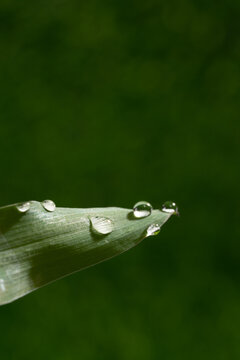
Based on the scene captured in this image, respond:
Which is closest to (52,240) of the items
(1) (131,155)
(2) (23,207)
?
(2) (23,207)

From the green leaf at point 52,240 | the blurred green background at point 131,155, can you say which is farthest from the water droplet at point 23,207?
the blurred green background at point 131,155

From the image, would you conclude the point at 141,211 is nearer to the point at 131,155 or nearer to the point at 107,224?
the point at 107,224

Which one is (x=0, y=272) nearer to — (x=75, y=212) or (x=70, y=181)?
(x=75, y=212)

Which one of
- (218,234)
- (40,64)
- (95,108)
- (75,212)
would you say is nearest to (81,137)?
(95,108)

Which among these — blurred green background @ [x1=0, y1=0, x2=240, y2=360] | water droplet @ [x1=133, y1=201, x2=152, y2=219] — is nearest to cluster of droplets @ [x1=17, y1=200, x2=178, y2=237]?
water droplet @ [x1=133, y1=201, x2=152, y2=219]

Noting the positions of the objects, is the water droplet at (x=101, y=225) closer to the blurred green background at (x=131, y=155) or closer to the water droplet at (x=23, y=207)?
the water droplet at (x=23, y=207)

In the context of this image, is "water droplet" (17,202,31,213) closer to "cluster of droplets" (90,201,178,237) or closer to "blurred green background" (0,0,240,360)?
"cluster of droplets" (90,201,178,237)
